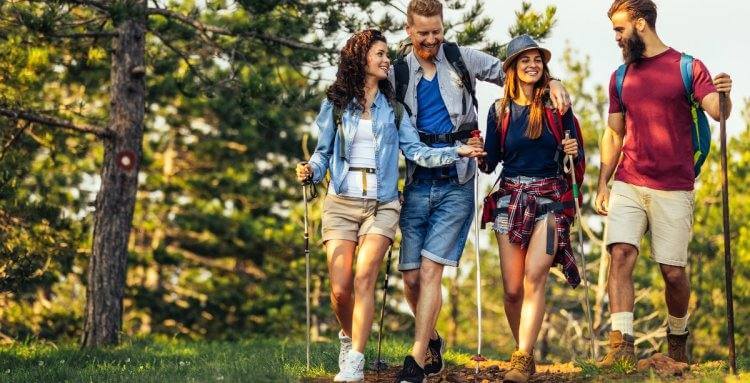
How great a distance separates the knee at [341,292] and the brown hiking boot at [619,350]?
1.90 meters

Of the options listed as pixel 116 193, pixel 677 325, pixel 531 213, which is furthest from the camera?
pixel 116 193

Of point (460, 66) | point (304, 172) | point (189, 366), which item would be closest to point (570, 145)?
point (460, 66)

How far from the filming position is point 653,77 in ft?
24.1

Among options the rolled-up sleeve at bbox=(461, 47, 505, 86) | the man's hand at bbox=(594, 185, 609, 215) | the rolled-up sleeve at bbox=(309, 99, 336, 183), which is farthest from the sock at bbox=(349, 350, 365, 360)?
the rolled-up sleeve at bbox=(461, 47, 505, 86)

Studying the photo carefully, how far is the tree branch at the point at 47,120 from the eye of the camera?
39.4 ft

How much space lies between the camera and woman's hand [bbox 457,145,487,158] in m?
7.11

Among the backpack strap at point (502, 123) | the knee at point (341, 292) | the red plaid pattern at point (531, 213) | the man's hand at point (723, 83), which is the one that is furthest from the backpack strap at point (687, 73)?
the knee at point (341, 292)

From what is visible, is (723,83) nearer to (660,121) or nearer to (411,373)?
(660,121)

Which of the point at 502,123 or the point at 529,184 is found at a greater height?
the point at 502,123

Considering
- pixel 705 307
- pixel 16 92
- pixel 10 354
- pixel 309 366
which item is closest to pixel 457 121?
pixel 309 366

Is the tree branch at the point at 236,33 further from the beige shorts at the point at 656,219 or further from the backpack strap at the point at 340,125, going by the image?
the beige shorts at the point at 656,219

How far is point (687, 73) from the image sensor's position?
7262 millimetres

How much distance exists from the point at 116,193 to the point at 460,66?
6726 mm

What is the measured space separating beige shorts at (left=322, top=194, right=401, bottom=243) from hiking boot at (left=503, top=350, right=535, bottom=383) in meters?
1.22
